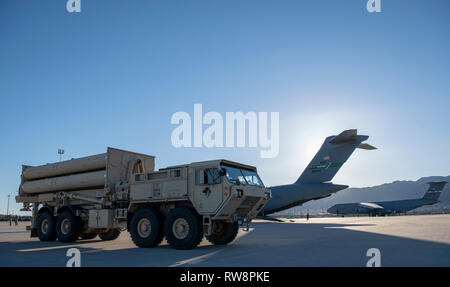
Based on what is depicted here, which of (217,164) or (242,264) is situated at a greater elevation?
(217,164)

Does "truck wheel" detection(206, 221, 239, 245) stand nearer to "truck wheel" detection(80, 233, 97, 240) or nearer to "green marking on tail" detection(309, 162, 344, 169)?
"truck wheel" detection(80, 233, 97, 240)

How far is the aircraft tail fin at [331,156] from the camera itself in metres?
25.8

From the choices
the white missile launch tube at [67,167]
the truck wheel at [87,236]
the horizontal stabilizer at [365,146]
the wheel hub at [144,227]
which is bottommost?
the truck wheel at [87,236]

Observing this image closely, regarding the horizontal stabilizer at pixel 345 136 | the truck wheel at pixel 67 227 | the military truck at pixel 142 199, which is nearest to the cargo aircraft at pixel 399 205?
the horizontal stabilizer at pixel 345 136

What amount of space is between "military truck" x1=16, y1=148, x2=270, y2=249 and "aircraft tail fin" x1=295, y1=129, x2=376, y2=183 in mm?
15699

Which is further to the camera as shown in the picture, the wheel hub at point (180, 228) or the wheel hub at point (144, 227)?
the wheel hub at point (144, 227)

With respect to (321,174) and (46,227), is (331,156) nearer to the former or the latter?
(321,174)

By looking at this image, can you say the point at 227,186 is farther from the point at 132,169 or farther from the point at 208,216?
the point at 132,169

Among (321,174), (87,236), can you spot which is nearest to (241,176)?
(87,236)

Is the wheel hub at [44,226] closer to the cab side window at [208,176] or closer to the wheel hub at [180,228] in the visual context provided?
the wheel hub at [180,228]

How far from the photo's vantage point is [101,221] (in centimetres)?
1316
